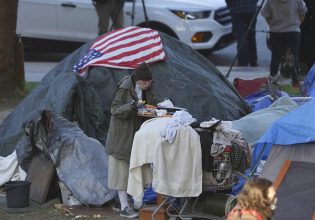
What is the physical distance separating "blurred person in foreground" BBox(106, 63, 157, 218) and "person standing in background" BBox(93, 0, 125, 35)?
736cm

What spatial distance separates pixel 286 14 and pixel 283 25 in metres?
0.18

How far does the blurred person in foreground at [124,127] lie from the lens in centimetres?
684

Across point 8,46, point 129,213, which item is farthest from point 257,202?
point 8,46

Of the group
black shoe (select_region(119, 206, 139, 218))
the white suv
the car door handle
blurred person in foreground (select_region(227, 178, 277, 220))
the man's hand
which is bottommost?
black shoe (select_region(119, 206, 139, 218))

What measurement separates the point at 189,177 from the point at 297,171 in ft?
2.84

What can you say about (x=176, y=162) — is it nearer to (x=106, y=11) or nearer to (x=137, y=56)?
(x=137, y=56)

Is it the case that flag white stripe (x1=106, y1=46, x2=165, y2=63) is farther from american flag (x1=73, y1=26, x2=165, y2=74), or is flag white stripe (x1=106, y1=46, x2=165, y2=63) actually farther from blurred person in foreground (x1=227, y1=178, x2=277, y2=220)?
blurred person in foreground (x1=227, y1=178, x2=277, y2=220)

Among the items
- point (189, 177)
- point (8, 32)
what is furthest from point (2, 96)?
point (189, 177)

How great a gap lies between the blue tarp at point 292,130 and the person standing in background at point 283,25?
17.8 feet

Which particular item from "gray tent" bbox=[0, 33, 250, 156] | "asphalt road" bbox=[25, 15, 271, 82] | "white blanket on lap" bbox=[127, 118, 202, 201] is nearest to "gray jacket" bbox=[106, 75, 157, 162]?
"white blanket on lap" bbox=[127, 118, 202, 201]

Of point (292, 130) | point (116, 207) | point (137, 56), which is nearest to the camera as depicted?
point (292, 130)

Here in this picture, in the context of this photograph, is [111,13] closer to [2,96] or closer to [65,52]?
[65,52]

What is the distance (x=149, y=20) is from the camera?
14656 millimetres

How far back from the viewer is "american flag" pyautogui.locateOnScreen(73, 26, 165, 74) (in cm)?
894
